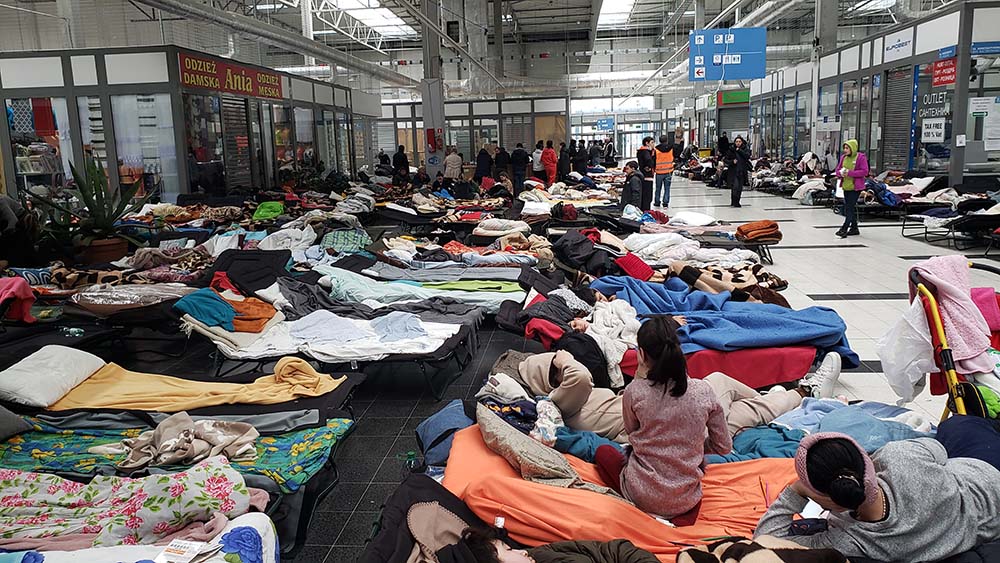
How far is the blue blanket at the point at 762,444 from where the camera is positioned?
339cm

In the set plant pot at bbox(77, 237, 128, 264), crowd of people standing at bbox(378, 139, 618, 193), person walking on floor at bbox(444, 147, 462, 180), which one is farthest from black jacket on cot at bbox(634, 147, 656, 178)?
plant pot at bbox(77, 237, 128, 264)

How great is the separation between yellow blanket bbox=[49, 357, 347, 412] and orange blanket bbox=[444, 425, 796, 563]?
1582mm

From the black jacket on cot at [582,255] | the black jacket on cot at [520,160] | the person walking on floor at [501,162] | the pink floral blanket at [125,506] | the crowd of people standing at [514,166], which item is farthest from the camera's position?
the person walking on floor at [501,162]

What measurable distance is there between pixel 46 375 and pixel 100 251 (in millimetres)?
4682

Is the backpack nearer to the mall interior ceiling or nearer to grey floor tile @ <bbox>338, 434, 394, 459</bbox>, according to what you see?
grey floor tile @ <bbox>338, 434, 394, 459</bbox>

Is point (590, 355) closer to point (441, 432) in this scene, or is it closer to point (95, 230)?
point (441, 432)

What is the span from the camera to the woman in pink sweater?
286cm

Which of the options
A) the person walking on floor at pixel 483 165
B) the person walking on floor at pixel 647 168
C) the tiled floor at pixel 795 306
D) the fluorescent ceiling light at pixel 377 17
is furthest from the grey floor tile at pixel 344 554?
the fluorescent ceiling light at pixel 377 17

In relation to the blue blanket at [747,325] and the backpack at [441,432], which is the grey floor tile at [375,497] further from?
the blue blanket at [747,325]

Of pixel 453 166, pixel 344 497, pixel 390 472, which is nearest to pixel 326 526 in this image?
pixel 344 497

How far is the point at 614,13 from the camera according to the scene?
2694 centimetres

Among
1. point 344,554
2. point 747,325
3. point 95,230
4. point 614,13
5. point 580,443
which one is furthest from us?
point 614,13

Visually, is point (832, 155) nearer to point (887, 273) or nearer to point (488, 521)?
point (887, 273)

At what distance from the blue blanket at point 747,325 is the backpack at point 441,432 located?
178cm
